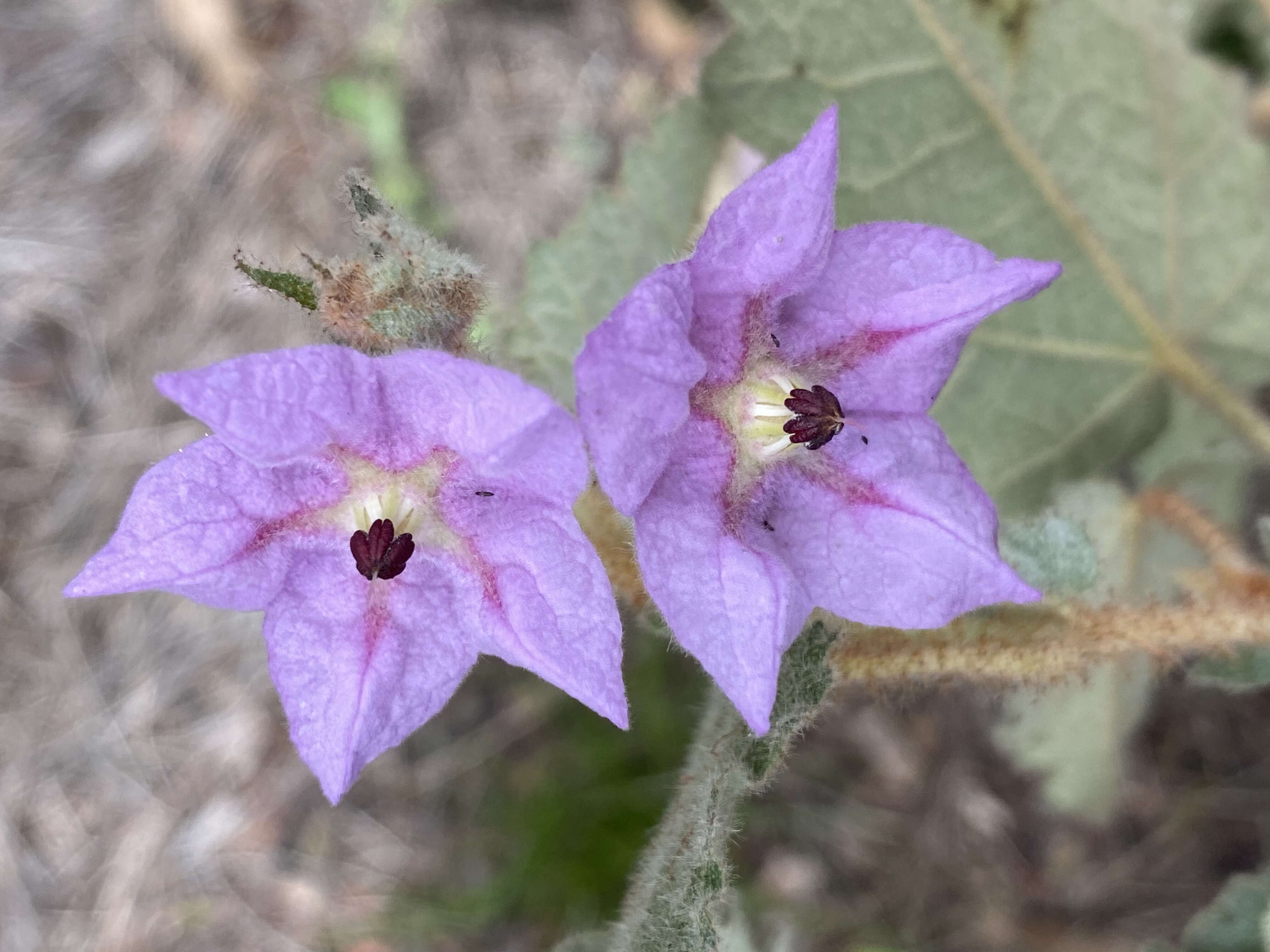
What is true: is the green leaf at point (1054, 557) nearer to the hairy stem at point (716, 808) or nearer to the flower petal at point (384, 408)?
the hairy stem at point (716, 808)

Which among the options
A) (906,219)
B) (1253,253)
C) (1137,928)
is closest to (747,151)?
(906,219)

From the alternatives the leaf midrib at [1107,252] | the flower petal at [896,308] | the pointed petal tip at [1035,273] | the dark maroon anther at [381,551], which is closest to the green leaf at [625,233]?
the leaf midrib at [1107,252]

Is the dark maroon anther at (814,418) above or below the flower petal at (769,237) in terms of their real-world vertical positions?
below

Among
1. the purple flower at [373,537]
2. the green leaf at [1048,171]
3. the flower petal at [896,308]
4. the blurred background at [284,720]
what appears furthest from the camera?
the blurred background at [284,720]

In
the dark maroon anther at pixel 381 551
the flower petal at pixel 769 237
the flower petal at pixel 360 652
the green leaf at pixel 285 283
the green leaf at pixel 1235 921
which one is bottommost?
the green leaf at pixel 1235 921

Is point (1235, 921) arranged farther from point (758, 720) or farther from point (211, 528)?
point (211, 528)

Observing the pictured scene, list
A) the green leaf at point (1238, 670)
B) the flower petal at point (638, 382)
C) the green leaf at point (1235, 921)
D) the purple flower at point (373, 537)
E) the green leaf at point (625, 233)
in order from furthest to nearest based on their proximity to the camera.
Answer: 1. the green leaf at point (625, 233)
2. the green leaf at point (1235, 921)
3. the green leaf at point (1238, 670)
4. the purple flower at point (373, 537)
5. the flower petal at point (638, 382)

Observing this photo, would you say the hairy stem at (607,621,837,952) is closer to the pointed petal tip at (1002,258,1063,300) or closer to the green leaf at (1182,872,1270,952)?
the pointed petal tip at (1002,258,1063,300)
